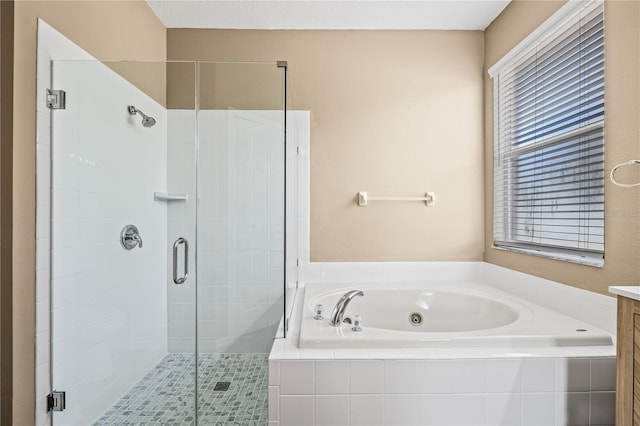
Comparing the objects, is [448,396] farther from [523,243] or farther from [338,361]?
[523,243]

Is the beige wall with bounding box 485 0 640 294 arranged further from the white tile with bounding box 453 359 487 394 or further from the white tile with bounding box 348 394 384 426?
the white tile with bounding box 348 394 384 426

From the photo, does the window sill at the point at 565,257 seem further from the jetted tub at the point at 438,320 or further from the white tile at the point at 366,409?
the white tile at the point at 366,409

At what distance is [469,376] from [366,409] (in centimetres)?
39

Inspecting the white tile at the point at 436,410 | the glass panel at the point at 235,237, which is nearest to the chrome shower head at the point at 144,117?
the glass panel at the point at 235,237

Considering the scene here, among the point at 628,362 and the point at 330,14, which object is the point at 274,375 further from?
the point at 330,14

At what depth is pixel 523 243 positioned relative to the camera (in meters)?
2.29

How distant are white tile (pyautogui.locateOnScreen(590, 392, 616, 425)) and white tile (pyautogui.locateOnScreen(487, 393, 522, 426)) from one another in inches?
10.6

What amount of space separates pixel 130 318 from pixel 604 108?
2329 millimetres

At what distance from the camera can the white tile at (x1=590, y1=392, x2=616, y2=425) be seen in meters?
1.32

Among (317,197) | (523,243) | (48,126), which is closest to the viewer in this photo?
(48,126)

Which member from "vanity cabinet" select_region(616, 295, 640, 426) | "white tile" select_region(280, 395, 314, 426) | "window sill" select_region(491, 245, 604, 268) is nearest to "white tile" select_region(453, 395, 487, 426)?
"vanity cabinet" select_region(616, 295, 640, 426)

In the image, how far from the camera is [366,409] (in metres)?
1.31

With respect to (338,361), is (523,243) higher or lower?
higher

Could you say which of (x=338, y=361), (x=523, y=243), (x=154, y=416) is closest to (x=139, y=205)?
(x=154, y=416)
